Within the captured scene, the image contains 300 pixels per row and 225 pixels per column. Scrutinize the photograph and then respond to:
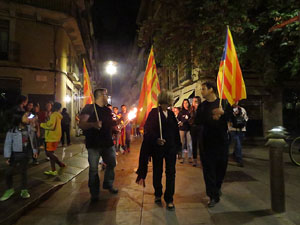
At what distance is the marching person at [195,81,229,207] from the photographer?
3756mm

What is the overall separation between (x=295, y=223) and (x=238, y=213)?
72 cm

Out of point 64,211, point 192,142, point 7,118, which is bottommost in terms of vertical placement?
point 64,211

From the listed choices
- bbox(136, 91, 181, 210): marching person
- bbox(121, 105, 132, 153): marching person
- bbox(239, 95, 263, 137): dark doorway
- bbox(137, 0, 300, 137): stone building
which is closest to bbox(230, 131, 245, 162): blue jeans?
bbox(136, 91, 181, 210): marching person

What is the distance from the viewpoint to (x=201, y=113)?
388 cm

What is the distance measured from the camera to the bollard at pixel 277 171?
3484 mm

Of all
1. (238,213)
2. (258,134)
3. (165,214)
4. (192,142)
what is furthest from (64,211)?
(258,134)

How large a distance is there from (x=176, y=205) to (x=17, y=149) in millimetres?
2798

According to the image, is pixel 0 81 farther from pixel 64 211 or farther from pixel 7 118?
pixel 64 211

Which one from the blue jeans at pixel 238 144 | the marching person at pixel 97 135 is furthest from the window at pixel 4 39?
the blue jeans at pixel 238 144

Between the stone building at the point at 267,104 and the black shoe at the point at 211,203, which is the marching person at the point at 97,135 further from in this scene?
the stone building at the point at 267,104

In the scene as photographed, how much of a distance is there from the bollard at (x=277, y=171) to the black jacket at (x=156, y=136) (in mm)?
1439

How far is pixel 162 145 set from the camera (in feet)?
12.4

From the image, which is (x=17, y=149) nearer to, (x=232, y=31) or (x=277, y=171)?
(x=277, y=171)

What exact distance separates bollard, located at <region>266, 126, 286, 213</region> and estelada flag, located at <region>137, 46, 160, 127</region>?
2.17m
